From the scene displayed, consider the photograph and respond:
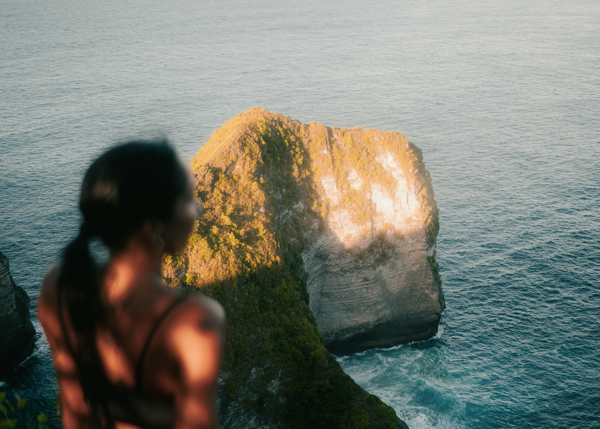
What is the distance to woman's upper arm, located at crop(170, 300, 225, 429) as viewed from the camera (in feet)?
9.21

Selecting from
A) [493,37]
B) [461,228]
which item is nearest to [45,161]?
[461,228]

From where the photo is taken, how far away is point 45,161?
81.6m

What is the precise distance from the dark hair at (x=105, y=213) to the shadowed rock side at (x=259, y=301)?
2230 cm

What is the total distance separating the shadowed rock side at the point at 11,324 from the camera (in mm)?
42425

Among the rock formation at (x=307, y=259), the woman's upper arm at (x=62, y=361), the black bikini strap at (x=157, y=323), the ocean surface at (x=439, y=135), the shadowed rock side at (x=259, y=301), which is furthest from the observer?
the ocean surface at (x=439, y=135)

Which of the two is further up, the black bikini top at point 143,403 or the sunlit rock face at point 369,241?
the black bikini top at point 143,403

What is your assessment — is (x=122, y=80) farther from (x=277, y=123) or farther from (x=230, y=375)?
(x=230, y=375)

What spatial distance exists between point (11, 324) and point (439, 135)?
75.7m

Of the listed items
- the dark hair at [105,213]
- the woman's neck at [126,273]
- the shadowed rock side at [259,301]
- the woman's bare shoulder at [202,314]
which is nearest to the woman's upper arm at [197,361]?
the woman's bare shoulder at [202,314]

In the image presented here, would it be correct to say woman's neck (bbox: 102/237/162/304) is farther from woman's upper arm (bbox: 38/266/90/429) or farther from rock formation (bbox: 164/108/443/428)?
rock formation (bbox: 164/108/443/428)

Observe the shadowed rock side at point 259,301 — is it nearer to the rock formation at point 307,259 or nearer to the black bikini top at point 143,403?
the rock formation at point 307,259

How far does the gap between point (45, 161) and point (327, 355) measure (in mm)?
68092

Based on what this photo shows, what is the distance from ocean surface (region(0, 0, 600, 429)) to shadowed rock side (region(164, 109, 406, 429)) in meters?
9.95

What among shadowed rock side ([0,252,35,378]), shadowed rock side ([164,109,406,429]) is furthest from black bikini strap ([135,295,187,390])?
shadowed rock side ([0,252,35,378])
